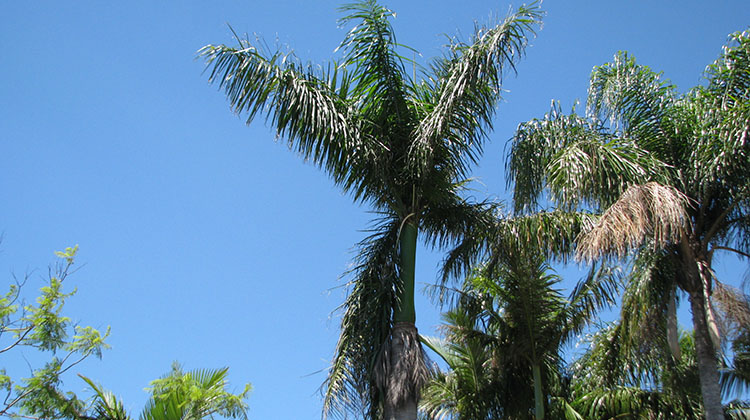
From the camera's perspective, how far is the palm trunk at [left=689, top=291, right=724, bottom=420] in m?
10.2

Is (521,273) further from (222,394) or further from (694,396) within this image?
(222,394)

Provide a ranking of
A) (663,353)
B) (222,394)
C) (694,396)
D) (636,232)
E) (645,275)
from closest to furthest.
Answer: (636,232)
(222,394)
(645,275)
(663,353)
(694,396)

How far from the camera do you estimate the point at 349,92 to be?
35.3ft

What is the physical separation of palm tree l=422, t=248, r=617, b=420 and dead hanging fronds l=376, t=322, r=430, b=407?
3.41m

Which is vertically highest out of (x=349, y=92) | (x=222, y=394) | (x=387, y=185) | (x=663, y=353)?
(x=349, y=92)

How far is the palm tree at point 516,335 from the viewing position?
41.2 ft

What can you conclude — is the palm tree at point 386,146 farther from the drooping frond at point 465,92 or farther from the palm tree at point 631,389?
the palm tree at point 631,389

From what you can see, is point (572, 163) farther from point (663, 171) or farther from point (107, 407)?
point (107, 407)

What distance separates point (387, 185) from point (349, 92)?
157cm

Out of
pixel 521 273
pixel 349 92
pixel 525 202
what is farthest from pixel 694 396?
pixel 349 92

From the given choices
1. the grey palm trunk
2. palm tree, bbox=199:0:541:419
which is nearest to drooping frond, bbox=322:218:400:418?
palm tree, bbox=199:0:541:419

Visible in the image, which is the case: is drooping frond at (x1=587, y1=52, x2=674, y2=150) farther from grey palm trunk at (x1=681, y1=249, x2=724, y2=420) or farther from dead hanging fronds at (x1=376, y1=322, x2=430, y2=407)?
dead hanging fronds at (x1=376, y1=322, x2=430, y2=407)

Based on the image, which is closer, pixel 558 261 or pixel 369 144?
pixel 369 144

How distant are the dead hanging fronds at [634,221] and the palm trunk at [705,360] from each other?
1995 mm
